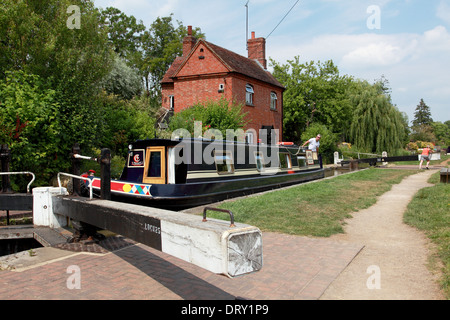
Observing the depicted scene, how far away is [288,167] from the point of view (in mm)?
15711

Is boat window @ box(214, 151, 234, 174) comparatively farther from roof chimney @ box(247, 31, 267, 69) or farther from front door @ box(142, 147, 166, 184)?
roof chimney @ box(247, 31, 267, 69)

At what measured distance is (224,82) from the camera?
23281mm

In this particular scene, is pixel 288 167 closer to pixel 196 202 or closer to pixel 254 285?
pixel 196 202

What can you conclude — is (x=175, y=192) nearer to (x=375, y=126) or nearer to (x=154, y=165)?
(x=154, y=165)

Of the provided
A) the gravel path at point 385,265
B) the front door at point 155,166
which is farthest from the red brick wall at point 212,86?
the gravel path at point 385,265

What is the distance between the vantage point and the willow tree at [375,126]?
33.4 metres

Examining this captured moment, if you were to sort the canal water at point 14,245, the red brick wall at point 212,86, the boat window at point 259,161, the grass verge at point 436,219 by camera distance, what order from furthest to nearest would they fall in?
the red brick wall at point 212,86 → the boat window at point 259,161 → the canal water at point 14,245 → the grass verge at point 436,219

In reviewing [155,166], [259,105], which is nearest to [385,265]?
[155,166]

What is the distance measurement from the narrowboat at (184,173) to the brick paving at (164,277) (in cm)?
433

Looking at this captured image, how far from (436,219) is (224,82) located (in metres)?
18.0

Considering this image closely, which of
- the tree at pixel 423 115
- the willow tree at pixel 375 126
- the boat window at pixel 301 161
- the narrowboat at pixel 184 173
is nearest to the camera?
the narrowboat at pixel 184 173

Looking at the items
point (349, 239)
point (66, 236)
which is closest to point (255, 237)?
point (349, 239)

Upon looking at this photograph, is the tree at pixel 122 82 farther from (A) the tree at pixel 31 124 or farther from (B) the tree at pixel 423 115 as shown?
(B) the tree at pixel 423 115

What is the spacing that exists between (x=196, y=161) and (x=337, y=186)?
519cm
